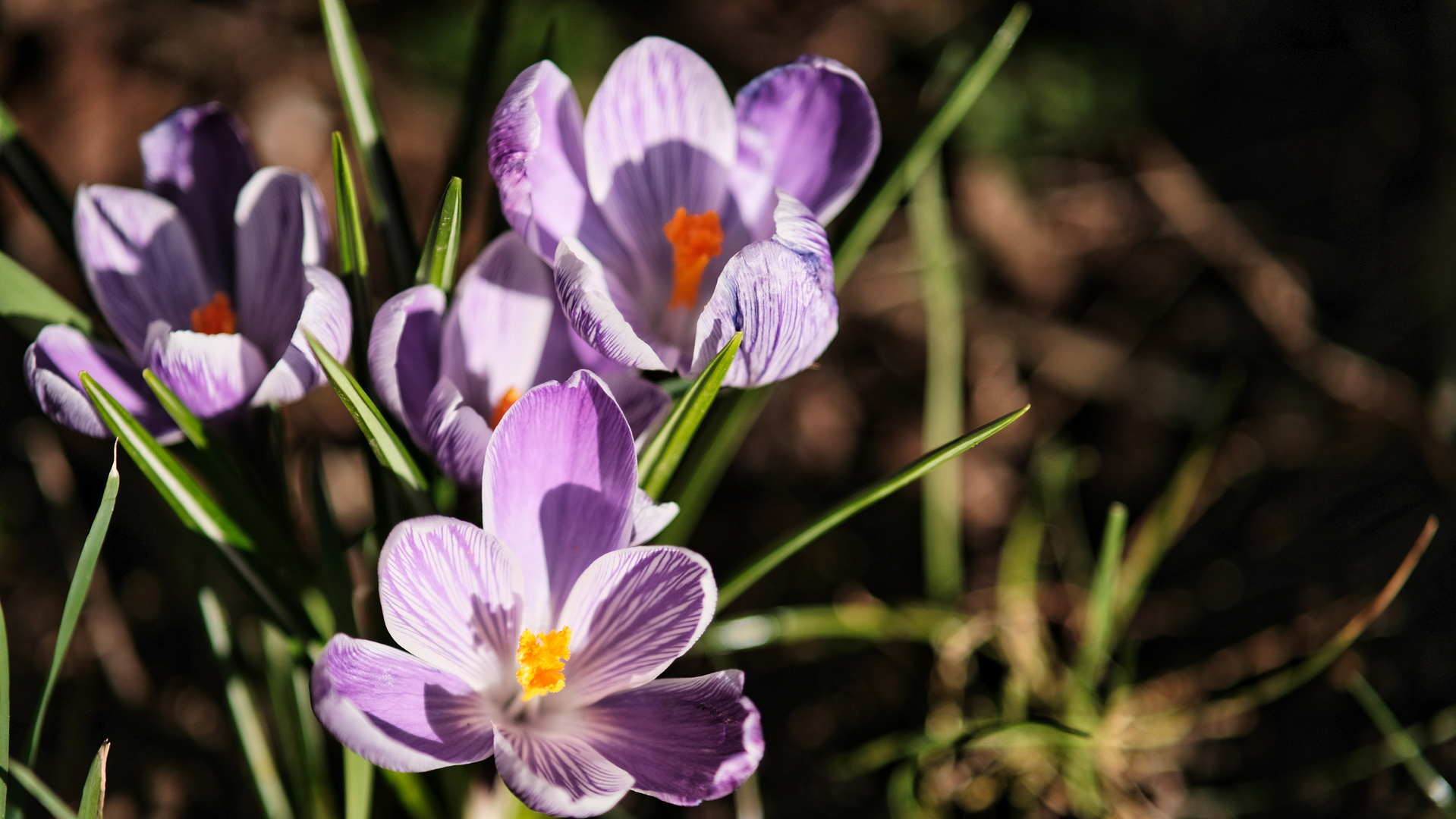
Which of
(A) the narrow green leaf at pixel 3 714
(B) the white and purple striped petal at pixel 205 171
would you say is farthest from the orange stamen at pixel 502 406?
(A) the narrow green leaf at pixel 3 714

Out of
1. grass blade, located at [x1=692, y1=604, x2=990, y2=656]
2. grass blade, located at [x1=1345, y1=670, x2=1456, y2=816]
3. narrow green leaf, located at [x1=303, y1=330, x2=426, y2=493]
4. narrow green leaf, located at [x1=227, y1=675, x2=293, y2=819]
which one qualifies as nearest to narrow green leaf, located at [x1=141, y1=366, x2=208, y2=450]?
narrow green leaf, located at [x1=303, y1=330, x2=426, y2=493]

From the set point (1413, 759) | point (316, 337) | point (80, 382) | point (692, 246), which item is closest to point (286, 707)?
point (80, 382)

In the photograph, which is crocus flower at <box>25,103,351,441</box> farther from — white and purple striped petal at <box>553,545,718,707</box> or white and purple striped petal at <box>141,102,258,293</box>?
white and purple striped petal at <box>553,545,718,707</box>

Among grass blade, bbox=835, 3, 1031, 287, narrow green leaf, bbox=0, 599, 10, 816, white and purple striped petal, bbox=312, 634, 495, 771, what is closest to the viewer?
white and purple striped petal, bbox=312, 634, 495, 771

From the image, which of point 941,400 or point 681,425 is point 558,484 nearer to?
point 681,425

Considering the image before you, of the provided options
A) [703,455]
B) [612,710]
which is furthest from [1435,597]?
[612,710]

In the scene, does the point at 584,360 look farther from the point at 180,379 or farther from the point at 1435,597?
the point at 1435,597
